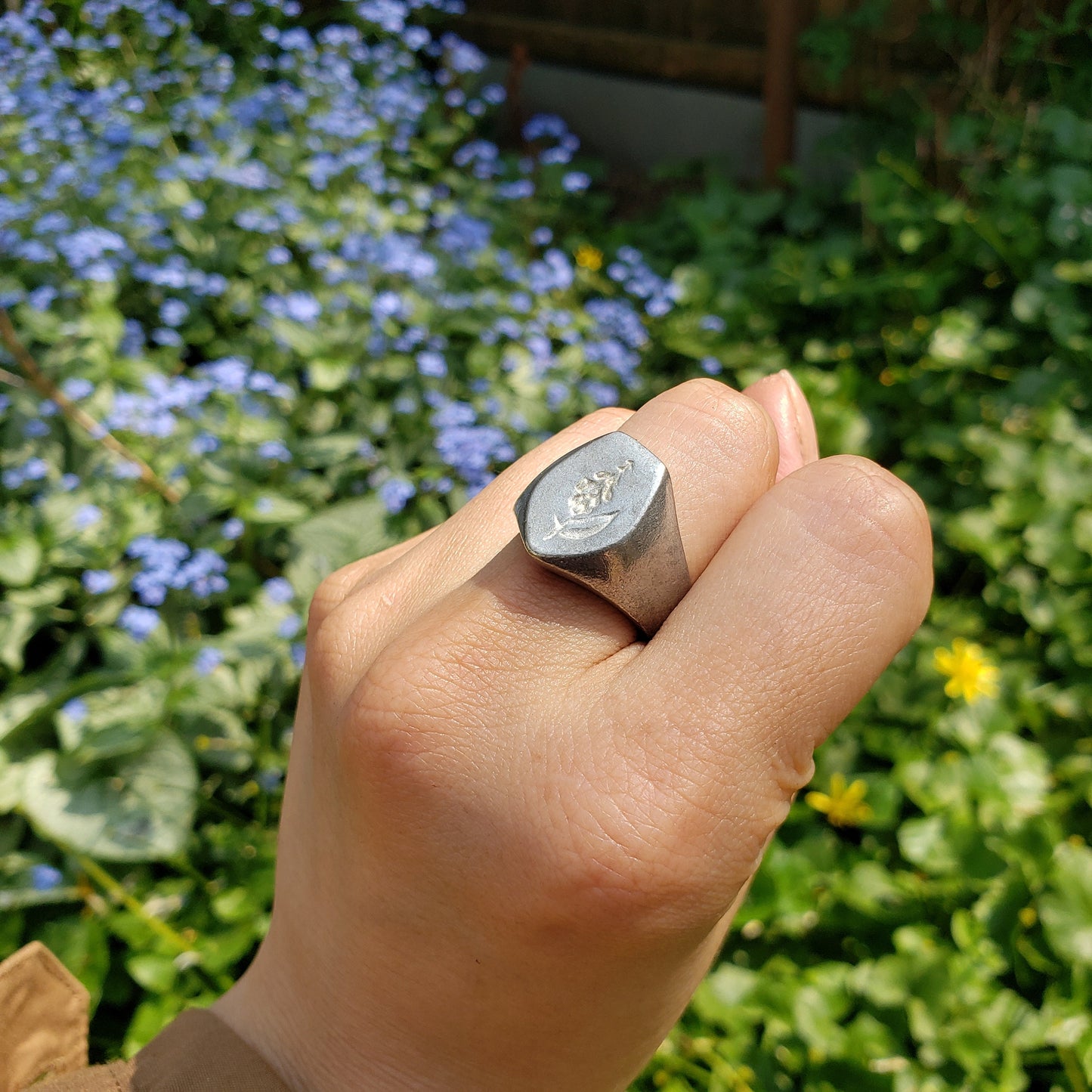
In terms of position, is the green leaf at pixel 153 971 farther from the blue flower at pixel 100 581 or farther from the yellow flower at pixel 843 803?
the yellow flower at pixel 843 803

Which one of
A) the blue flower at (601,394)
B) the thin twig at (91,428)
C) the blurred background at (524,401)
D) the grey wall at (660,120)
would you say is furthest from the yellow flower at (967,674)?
the grey wall at (660,120)

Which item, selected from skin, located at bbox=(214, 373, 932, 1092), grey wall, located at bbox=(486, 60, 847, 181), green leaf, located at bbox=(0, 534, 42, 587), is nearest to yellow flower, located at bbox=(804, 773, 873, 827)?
skin, located at bbox=(214, 373, 932, 1092)

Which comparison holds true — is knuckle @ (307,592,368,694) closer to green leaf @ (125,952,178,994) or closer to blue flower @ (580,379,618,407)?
green leaf @ (125,952,178,994)

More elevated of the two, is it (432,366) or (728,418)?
(728,418)

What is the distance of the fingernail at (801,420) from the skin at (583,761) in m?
0.15

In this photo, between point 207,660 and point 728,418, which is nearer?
point 728,418

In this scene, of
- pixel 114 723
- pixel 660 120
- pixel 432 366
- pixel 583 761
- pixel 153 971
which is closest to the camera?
pixel 583 761

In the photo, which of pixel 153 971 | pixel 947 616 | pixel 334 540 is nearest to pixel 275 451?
pixel 334 540

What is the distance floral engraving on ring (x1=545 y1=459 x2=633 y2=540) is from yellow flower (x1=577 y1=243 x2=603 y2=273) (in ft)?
9.42

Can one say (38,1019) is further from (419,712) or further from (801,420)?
(801,420)

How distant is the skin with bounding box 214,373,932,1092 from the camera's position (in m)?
0.74

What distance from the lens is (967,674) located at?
2.07 m

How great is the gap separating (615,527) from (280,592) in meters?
1.47

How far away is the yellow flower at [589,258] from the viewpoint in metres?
3.51
